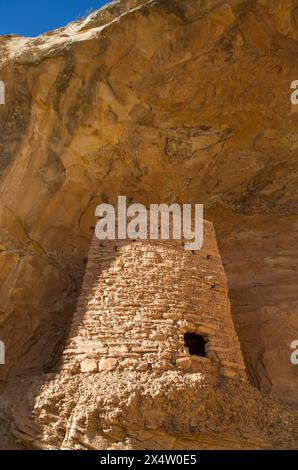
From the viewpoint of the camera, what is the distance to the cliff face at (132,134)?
613cm

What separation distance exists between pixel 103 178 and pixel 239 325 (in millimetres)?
2795

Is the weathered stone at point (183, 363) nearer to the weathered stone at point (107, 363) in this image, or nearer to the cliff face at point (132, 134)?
the weathered stone at point (107, 363)

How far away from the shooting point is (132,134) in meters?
6.79

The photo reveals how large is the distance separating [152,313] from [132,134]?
2.91 metres

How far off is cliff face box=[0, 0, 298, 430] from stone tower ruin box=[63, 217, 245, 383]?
118 cm

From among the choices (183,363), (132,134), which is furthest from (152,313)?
(132,134)

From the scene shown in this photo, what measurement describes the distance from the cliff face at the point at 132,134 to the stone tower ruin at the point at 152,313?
1.18 m

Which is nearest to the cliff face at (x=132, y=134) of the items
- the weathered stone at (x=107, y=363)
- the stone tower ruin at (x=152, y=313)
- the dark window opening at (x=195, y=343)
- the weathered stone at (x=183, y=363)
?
the dark window opening at (x=195, y=343)

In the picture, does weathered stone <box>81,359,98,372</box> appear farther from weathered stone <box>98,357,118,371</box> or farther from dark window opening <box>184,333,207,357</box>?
dark window opening <box>184,333,207,357</box>

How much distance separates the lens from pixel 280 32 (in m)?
6.50

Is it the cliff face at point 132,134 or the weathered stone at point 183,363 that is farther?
the cliff face at point 132,134

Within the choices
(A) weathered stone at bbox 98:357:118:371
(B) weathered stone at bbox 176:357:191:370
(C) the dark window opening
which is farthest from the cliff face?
(B) weathered stone at bbox 176:357:191:370

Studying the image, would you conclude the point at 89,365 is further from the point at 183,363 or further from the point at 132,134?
the point at 132,134
